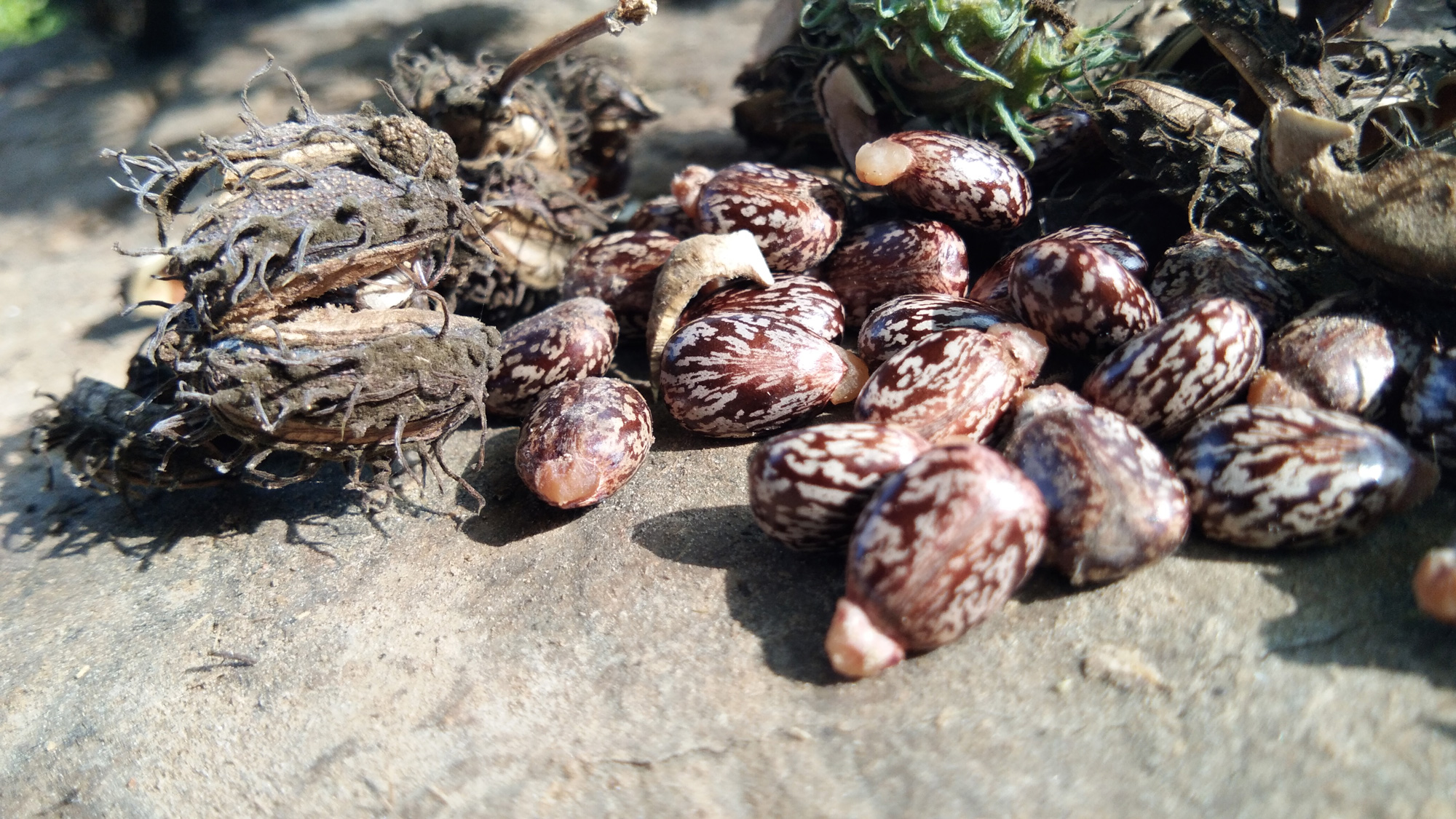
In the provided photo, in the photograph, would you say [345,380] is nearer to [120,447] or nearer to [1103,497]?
[120,447]

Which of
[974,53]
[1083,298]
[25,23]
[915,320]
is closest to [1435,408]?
[1083,298]

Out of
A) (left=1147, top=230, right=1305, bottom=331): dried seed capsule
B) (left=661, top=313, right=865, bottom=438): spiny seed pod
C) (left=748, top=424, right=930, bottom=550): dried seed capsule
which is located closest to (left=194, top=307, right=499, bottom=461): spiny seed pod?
(left=661, top=313, right=865, bottom=438): spiny seed pod

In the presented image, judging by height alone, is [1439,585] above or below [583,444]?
above

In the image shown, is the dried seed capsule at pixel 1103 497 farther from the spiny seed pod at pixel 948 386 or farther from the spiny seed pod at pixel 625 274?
the spiny seed pod at pixel 625 274

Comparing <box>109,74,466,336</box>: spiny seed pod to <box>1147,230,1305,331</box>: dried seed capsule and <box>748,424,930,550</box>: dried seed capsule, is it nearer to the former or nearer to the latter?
<box>748,424,930,550</box>: dried seed capsule

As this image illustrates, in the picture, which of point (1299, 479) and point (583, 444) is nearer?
point (1299, 479)

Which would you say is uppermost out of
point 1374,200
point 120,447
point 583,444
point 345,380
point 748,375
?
point 1374,200
